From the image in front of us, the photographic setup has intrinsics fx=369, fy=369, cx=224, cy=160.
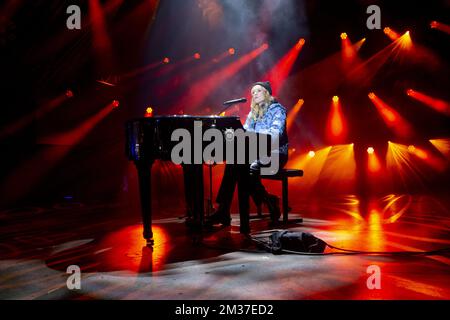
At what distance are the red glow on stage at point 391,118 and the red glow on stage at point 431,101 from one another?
0.50 meters

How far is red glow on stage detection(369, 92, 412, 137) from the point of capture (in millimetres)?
8000

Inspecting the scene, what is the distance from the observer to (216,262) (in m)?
2.50

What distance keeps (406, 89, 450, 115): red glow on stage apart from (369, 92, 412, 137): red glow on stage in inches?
19.7

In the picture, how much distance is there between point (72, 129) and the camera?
6.77m

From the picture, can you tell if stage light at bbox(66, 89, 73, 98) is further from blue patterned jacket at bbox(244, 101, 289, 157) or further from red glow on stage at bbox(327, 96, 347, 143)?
red glow on stage at bbox(327, 96, 347, 143)

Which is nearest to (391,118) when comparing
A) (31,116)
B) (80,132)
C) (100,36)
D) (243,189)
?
(243,189)

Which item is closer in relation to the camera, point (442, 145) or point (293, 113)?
point (442, 145)

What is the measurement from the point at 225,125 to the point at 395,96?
625cm

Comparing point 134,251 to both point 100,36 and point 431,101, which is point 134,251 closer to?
point 100,36

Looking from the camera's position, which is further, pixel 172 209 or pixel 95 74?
pixel 95 74

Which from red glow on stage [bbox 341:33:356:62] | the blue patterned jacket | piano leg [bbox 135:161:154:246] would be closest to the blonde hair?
the blue patterned jacket

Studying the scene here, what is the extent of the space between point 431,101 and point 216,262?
711 cm

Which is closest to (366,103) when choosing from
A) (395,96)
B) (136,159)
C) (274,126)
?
(395,96)

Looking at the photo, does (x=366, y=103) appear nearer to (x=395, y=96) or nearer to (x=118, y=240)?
(x=395, y=96)
